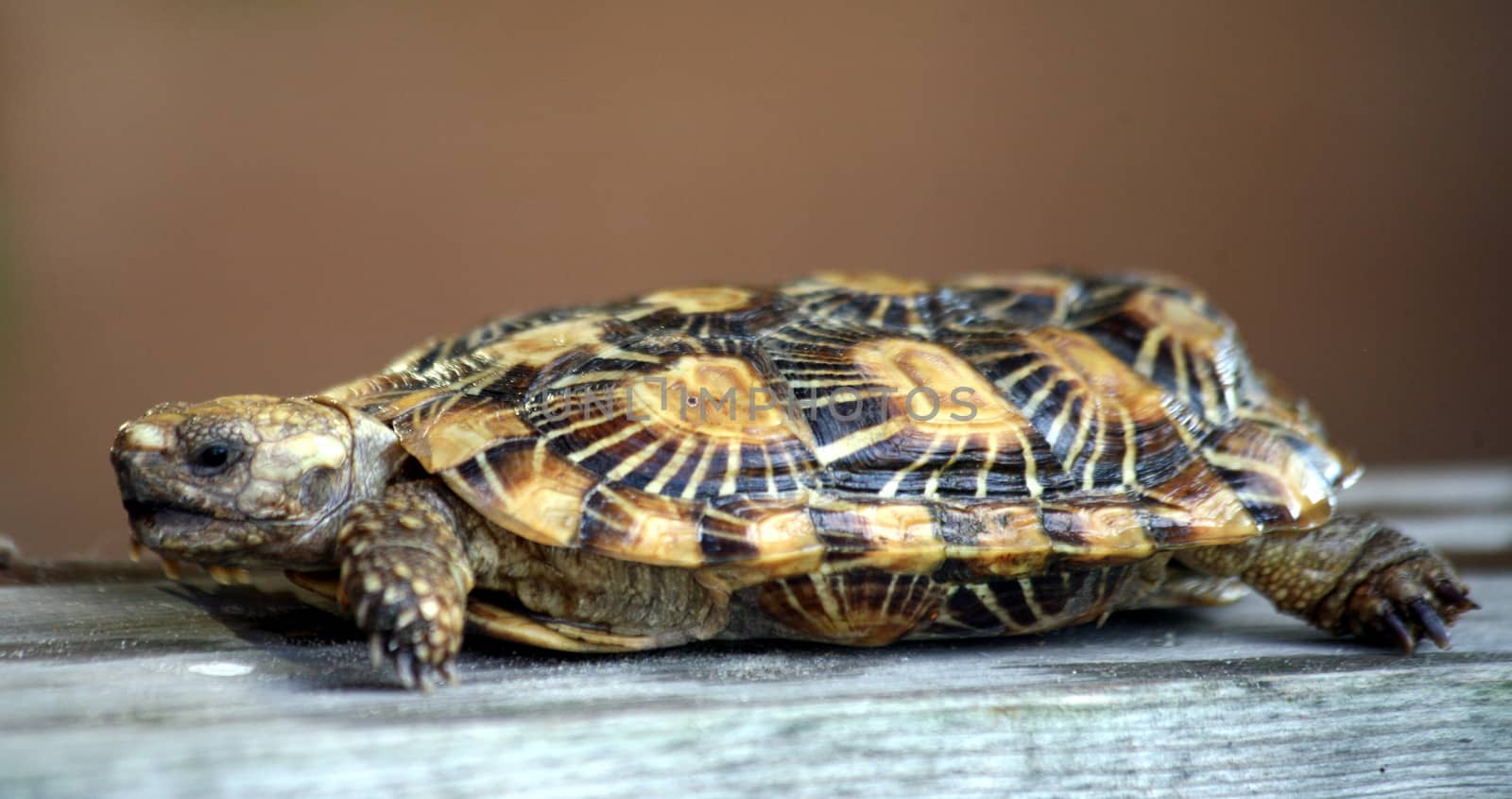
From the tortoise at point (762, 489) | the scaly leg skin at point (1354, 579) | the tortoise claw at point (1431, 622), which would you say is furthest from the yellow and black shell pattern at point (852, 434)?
the tortoise claw at point (1431, 622)

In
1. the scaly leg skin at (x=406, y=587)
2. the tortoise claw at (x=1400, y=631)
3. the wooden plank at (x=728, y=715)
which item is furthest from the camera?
the tortoise claw at (x=1400, y=631)

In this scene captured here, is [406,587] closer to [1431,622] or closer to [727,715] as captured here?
[727,715]

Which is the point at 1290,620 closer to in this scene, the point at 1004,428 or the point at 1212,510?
the point at 1212,510

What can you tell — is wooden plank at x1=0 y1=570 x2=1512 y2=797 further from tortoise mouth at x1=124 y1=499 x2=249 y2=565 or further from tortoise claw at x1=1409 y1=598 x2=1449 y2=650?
tortoise mouth at x1=124 y1=499 x2=249 y2=565

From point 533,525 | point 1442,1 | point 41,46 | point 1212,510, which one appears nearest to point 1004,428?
point 1212,510

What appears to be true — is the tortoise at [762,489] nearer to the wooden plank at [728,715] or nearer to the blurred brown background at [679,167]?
the wooden plank at [728,715]

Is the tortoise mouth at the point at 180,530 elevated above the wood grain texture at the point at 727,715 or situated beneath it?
elevated above

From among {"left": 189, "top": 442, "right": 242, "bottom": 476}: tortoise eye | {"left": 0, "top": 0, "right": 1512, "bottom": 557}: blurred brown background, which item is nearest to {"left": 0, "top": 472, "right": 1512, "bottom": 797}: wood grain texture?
{"left": 189, "top": 442, "right": 242, "bottom": 476}: tortoise eye
